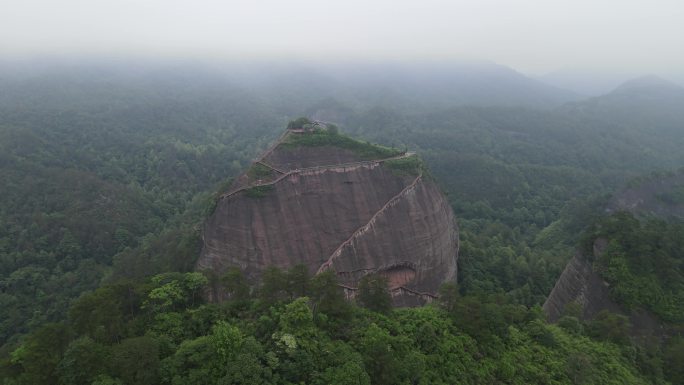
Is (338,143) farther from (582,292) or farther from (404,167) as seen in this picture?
(582,292)

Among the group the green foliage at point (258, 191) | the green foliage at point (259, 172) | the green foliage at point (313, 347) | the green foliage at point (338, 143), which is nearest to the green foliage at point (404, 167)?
the green foliage at point (338, 143)

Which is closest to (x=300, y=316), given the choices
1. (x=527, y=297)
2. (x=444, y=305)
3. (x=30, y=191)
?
(x=444, y=305)

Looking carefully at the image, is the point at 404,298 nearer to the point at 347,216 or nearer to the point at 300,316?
the point at 347,216

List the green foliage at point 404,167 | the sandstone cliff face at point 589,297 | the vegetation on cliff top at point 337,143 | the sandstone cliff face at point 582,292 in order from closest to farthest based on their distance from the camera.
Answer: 1. the sandstone cliff face at point 589,297
2. the sandstone cliff face at point 582,292
3. the green foliage at point 404,167
4. the vegetation on cliff top at point 337,143

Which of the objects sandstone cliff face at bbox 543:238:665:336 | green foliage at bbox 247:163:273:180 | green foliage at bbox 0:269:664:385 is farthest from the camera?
green foliage at bbox 247:163:273:180

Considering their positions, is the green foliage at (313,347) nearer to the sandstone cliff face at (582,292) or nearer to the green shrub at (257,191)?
the sandstone cliff face at (582,292)

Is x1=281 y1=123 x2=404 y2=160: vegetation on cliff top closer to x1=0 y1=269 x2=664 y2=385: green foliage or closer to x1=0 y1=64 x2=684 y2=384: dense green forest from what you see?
→ x1=0 y1=64 x2=684 y2=384: dense green forest

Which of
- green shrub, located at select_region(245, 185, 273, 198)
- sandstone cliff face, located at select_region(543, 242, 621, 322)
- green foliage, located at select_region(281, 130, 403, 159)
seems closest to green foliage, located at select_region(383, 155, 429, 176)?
green foliage, located at select_region(281, 130, 403, 159)
